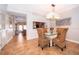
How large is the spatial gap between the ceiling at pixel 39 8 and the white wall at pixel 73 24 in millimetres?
97

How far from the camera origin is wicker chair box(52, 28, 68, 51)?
2.31m

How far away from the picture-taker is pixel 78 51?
2311 millimetres

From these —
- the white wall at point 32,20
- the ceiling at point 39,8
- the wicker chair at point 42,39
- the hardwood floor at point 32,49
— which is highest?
the ceiling at point 39,8

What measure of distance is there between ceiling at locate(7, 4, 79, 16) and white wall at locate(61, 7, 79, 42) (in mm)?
97

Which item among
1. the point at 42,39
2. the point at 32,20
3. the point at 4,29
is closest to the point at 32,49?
the point at 42,39

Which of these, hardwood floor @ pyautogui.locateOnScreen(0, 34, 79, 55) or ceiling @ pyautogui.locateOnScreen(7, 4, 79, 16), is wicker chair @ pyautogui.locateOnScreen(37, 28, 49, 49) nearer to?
hardwood floor @ pyautogui.locateOnScreen(0, 34, 79, 55)

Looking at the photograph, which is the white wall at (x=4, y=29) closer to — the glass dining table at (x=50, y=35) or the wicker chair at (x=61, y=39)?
the glass dining table at (x=50, y=35)

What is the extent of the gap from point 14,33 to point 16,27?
16 cm

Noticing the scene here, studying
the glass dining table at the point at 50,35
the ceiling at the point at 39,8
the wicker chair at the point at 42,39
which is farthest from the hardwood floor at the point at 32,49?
the ceiling at the point at 39,8

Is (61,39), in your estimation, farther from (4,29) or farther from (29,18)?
(4,29)

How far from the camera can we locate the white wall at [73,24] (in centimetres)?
226

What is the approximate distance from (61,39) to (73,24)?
451 mm
